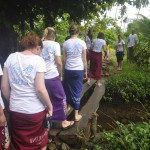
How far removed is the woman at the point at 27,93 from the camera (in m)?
3.66

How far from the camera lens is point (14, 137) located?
3.86 meters

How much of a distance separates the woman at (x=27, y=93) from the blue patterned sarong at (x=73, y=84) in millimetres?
1766

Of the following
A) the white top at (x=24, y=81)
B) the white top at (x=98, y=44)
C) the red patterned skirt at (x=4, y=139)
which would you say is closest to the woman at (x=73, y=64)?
the white top at (x=24, y=81)

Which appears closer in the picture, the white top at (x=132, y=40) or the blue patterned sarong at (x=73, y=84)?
the blue patterned sarong at (x=73, y=84)

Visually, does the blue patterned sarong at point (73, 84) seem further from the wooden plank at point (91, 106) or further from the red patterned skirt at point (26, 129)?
the red patterned skirt at point (26, 129)

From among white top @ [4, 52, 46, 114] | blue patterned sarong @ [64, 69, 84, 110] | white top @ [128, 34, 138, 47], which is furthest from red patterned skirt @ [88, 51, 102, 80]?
white top @ [4, 52, 46, 114]

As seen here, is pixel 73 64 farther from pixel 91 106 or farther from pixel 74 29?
pixel 91 106

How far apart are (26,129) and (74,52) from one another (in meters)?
2.07

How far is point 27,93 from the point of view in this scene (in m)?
3.72

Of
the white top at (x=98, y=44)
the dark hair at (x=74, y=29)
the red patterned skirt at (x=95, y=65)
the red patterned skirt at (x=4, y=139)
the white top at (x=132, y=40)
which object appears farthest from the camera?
the white top at (x=132, y=40)

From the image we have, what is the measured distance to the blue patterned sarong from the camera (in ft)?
18.4

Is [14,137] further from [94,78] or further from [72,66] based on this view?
[94,78]

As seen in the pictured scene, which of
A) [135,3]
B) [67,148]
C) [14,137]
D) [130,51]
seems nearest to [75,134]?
[67,148]

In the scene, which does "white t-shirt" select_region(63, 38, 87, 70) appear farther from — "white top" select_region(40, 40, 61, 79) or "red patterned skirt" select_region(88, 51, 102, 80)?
"red patterned skirt" select_region(88, 51, 102, 80)
